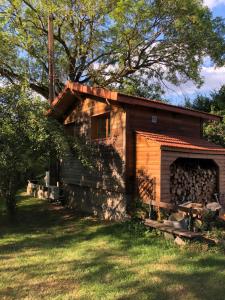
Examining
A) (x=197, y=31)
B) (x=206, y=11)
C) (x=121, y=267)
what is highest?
(x=206, y=11)

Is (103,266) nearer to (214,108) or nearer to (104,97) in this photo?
(104,97)

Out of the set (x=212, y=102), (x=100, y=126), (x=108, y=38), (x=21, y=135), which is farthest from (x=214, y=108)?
(x=21, y=135)

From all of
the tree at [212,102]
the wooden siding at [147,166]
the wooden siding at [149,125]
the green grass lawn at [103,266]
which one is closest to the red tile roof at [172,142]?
the wooden siding at [147,166]

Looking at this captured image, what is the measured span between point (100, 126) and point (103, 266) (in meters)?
6.81

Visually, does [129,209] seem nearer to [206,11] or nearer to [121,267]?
[121,267]

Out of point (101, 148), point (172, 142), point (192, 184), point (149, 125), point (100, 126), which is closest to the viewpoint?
point (172, 142)

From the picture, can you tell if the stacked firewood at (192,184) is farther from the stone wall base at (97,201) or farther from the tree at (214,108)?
the tree at (214,108)

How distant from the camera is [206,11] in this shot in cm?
2166

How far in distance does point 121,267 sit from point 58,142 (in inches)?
194

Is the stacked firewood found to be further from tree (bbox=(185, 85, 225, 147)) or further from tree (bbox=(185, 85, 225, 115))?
tree (bbox=(185, 85, 225, 115))

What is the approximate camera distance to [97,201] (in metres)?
12.7

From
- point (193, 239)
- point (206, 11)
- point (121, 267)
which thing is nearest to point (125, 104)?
point (193, 239)

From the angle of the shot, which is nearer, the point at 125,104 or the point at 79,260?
the point at 79,260

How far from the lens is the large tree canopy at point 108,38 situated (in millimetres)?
19703
